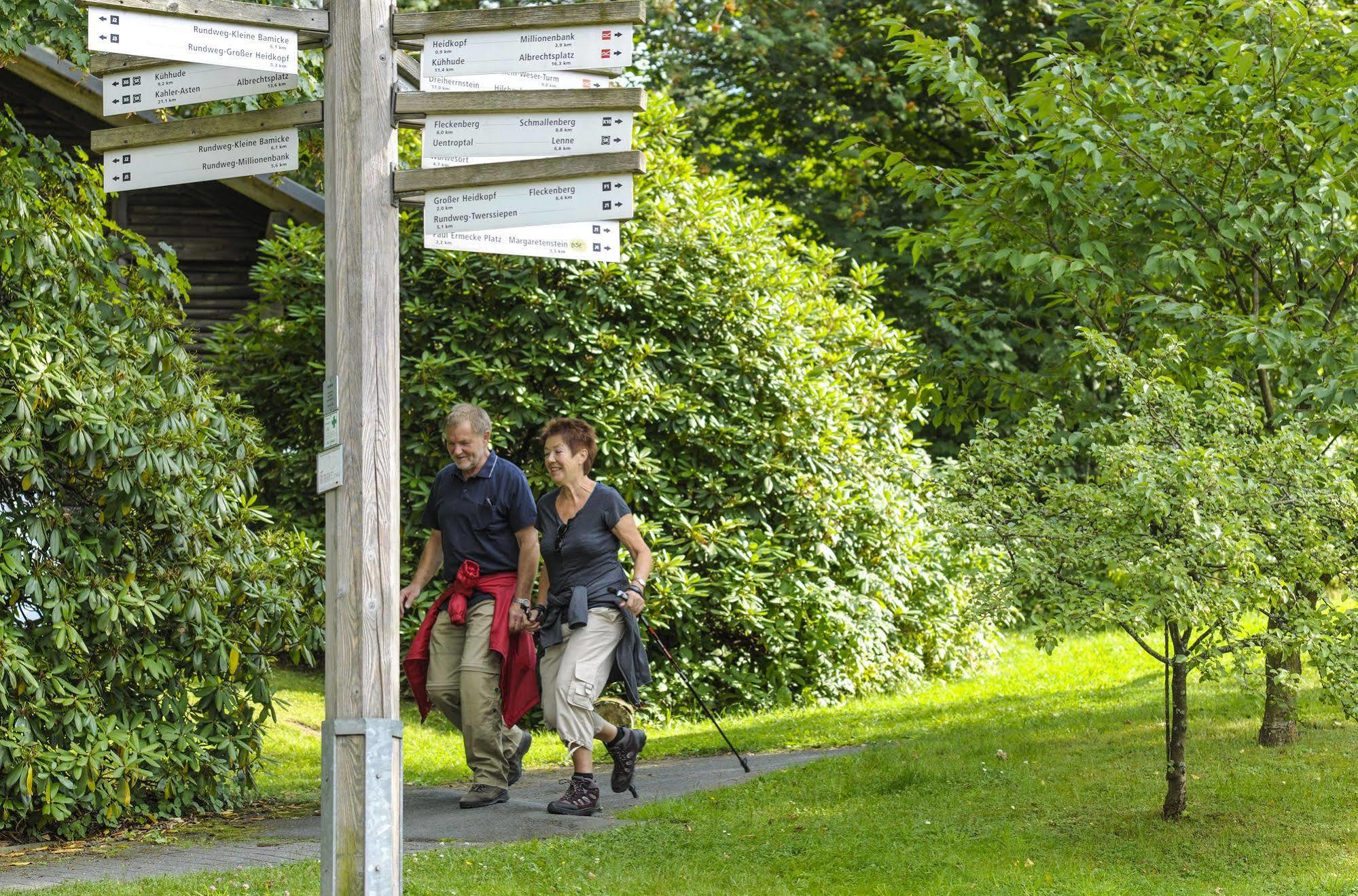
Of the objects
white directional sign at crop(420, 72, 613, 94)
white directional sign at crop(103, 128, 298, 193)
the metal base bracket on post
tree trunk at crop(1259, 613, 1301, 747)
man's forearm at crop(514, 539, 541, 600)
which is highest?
white directional sign at crop(420, 72, 613, 94)

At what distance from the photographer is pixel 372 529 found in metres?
4.90

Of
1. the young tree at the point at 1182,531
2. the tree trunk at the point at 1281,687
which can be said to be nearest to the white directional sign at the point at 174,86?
the young tree at the point at 1182,531

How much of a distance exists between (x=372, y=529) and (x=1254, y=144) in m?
4.90

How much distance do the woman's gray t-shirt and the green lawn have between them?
117 centimetres

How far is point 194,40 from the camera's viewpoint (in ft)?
16.5

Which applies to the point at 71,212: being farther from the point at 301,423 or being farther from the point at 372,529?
the point at 301,423

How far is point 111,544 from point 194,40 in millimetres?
3039

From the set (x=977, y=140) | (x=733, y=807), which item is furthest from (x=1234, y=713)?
(x=977, y=140)

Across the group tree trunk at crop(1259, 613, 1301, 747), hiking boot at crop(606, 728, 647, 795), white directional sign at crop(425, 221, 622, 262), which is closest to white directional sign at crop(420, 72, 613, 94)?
white directional sign at crop(425, 221, 622, 262)

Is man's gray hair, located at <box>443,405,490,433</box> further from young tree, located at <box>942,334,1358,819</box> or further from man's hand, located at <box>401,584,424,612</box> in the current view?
young tree, located at <box>942,334,1358,819</box>

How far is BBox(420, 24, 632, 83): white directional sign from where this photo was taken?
511 cm

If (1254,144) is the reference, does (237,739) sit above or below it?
below

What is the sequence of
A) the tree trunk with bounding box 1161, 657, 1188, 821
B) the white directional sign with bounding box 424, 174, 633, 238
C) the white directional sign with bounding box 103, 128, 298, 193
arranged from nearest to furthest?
the white directional sign with bounding box 424, 174, 633, 238
the white directional sign with bounding box 103, 128, 298, 193
the tree trunk with bounding box 1161, 657, 1188, 821

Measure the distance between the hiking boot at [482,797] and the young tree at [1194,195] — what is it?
357 centimetres
